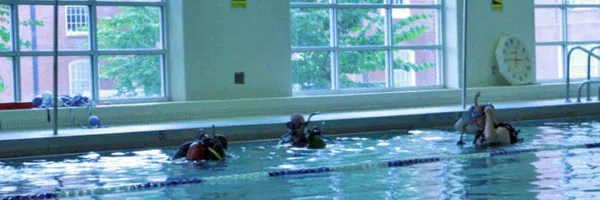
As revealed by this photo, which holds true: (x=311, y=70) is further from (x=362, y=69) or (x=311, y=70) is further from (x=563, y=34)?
(x=563, y=34)

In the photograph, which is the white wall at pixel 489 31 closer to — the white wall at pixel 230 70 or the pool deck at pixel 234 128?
the white wall at pixel 230 70

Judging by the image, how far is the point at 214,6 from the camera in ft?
46.0

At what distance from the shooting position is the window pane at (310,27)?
15.5m

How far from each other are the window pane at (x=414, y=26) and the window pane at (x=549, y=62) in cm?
240

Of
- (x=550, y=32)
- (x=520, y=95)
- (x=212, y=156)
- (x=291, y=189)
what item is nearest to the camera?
(x=291, y=189)

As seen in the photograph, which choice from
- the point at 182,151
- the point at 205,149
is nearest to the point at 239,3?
the point at 182,151

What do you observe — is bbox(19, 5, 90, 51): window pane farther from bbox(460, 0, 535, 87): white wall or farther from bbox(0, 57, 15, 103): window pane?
bbox(460, 0, 535, 87): white wall

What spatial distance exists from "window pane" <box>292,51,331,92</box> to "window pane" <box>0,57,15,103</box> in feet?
14.4

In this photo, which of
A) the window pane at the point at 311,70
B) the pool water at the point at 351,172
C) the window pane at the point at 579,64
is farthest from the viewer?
the window pane at the point at 579,64

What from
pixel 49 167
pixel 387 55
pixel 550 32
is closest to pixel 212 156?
pixel 49 167

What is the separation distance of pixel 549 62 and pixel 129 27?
329 inches

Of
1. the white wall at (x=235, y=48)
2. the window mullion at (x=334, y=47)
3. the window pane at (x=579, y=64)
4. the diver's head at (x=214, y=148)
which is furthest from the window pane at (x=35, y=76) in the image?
the window pane at (x=579, y=64)

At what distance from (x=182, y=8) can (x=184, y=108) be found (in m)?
1.43

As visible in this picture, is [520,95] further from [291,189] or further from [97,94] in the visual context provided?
[291,189]
